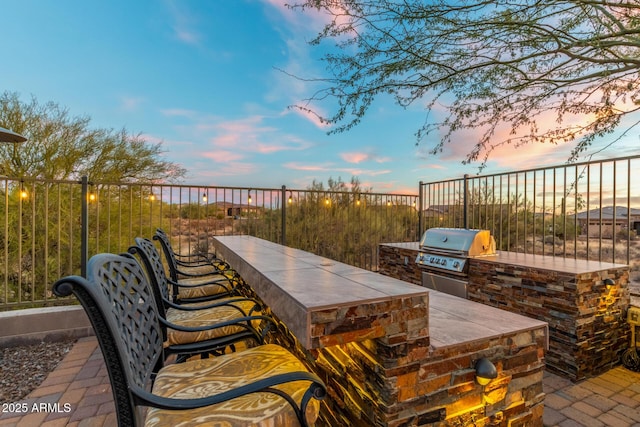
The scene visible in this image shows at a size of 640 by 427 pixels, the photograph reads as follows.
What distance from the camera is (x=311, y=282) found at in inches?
47.5

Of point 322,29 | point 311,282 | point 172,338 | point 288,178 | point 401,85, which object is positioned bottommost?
point 172,338

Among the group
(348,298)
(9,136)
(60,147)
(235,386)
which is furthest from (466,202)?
(60,147)

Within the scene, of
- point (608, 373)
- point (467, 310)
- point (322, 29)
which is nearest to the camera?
point (467, 310)

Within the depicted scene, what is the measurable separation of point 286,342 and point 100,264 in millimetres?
1244

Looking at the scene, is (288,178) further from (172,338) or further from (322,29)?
(172,338)

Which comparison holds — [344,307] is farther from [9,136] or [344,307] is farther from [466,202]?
[466,202]

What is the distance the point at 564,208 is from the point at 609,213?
447mm

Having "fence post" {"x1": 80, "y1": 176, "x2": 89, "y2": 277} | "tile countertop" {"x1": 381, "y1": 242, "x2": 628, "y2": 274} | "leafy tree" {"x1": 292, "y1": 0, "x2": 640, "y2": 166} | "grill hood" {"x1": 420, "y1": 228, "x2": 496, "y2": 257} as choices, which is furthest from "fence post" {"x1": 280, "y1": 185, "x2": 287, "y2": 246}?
"tile countertop" {"x1": 381, "y1": 242, "x2": 628, "y2": 274}

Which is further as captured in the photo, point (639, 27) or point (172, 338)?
point (639, 27)

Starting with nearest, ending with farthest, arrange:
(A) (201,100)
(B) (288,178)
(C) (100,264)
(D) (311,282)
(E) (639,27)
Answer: (C) (100,264)
(D) (311,282)
(E) (639,27)
(A) (201,100)
(B) (288,178)

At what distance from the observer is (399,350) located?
1.03 m

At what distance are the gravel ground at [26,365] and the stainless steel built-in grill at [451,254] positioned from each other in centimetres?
387

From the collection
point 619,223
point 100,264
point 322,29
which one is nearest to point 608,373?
point 619,223

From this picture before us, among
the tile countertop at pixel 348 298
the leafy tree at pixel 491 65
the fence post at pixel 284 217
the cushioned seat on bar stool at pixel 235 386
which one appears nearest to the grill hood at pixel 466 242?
the leafy tree at pixel 491 65
